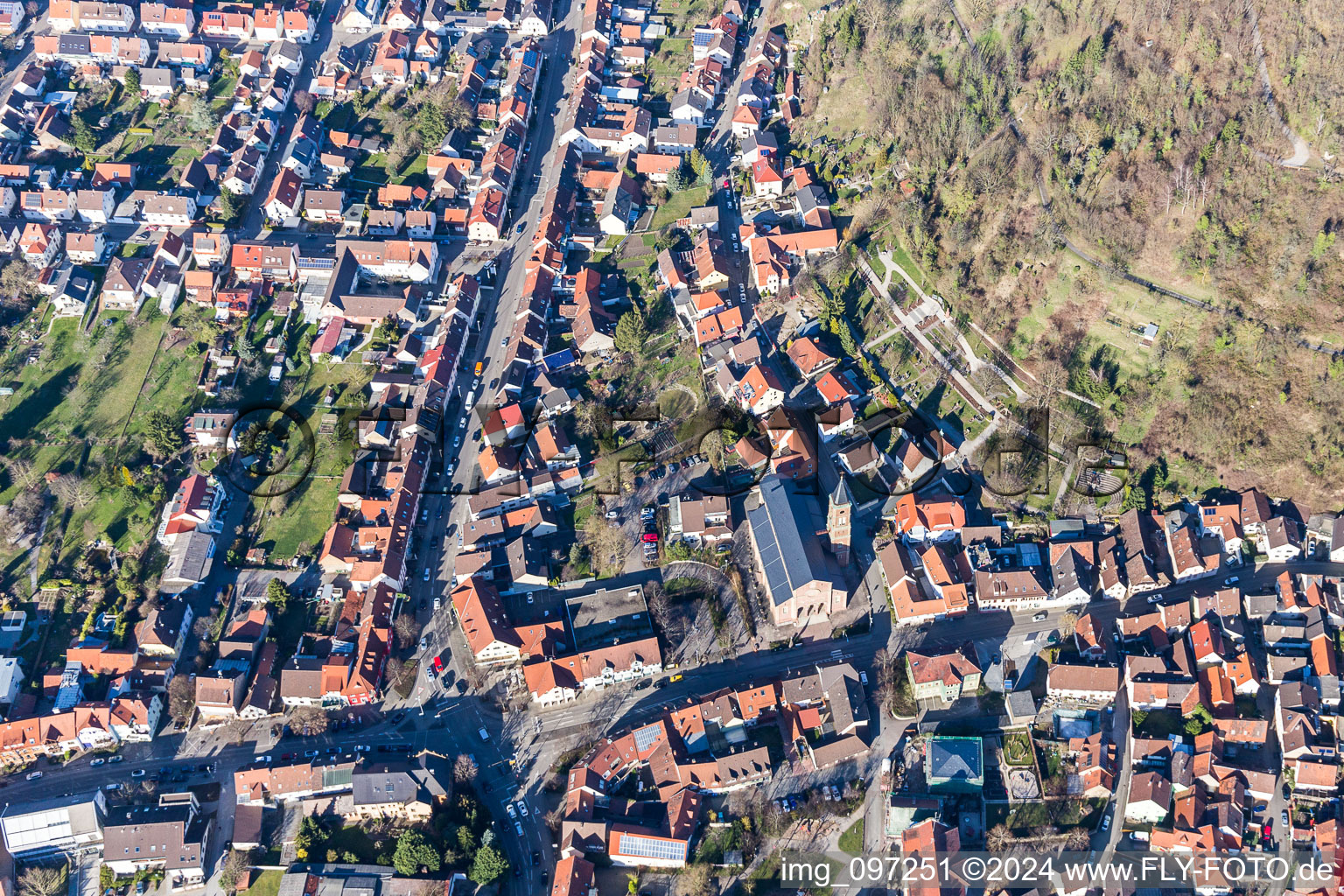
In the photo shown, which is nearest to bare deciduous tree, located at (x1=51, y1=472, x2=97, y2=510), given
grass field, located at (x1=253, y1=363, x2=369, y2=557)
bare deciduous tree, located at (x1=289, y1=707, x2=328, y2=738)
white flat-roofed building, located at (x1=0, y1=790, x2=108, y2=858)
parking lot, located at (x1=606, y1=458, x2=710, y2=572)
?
grass field, located at (x1=253, y1=363, x2=369, y2=557)

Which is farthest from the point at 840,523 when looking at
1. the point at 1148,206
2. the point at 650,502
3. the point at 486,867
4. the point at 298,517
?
the point at 298,517

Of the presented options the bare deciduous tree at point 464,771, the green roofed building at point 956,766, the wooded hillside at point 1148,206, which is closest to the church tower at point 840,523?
the green roofed building at point 956,766

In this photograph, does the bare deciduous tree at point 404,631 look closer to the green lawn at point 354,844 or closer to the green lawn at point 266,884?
the green lawn at point 354,844

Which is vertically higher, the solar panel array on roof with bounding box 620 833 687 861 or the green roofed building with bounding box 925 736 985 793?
the green roofed building with bounding box 925 736 985 793

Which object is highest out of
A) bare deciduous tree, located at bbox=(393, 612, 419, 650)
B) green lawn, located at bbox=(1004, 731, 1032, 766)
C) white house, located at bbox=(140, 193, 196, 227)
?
white house, located at bbox=(140, 193, 196, 227)

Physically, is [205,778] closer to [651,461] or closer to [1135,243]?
[651,461]

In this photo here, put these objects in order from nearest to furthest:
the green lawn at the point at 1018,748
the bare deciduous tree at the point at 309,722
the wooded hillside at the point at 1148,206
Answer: the green lawn at the point at 1018,748, the bare deciduous tree at the point at 309,722, the wooded hillside at the point at 1148,206

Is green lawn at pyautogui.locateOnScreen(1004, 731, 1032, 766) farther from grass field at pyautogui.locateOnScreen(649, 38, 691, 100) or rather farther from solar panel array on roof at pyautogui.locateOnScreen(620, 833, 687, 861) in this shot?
grass field at pyautogui.locateOnScreen(649, 38, 691, 100)
